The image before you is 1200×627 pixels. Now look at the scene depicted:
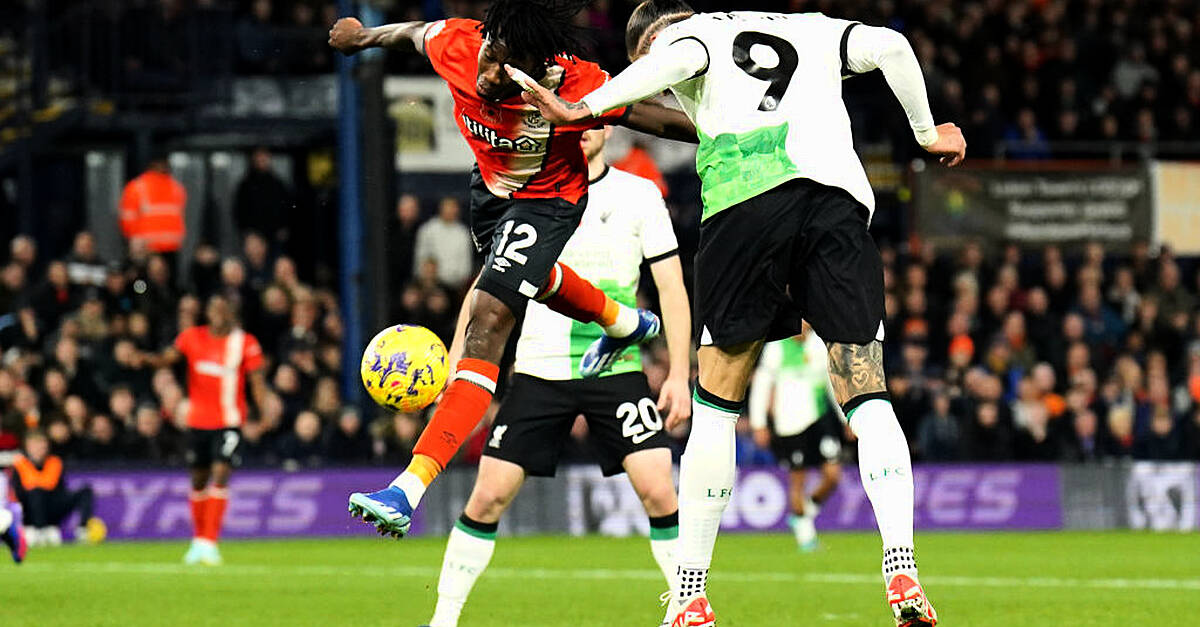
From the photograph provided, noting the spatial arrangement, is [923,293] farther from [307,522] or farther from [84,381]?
[84,381]

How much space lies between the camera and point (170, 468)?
1909cm

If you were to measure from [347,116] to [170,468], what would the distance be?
4.54 m

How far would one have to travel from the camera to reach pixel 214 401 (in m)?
16.3

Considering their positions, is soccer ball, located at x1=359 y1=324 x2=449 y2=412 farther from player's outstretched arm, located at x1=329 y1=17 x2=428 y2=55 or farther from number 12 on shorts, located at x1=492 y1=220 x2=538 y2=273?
player's outstretched arm, located at x1=329 y1=17 x2=428 y2=55

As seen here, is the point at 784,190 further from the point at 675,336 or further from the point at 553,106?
the point at 675,336

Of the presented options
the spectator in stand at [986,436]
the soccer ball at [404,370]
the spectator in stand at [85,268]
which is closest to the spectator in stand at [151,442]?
the spectator in stand at [85,268]

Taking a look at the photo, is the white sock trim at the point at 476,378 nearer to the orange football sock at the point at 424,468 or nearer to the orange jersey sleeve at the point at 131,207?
the orange football sock at the point at 424,468

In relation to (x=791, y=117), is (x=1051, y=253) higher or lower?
lower

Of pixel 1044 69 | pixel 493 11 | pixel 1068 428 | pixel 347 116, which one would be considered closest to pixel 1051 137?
pixel 1044 69

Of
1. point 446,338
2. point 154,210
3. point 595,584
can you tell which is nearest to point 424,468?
point 595,584

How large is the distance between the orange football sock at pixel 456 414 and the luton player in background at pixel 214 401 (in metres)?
8.90

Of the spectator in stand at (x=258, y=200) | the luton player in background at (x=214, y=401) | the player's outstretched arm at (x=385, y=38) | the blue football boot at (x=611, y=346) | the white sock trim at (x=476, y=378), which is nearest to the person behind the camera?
the white sock trim at (x=476, y=378)

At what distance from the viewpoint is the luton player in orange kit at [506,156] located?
24.2ft

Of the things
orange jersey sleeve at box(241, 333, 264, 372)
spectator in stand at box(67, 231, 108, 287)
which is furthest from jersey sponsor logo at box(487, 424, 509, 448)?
spectator in stand at box(67, 231, 108, 287)
